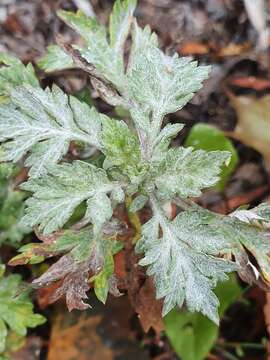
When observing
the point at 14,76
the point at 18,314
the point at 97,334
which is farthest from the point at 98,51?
the point at 97,334

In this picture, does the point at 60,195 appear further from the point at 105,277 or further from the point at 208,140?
the point at 208,140

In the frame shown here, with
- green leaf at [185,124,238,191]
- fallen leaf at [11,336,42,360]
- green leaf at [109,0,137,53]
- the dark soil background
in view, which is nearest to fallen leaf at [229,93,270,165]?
the dark soil background

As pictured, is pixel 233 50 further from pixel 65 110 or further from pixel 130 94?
pixel 65 110

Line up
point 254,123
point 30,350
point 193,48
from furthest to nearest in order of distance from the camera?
point 193,48 → point 254,123 → point 30,350

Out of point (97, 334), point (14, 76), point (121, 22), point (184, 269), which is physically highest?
point (121, 22)

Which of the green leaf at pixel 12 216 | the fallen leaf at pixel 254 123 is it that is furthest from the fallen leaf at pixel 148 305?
the fallen leaf at pixel 254 123

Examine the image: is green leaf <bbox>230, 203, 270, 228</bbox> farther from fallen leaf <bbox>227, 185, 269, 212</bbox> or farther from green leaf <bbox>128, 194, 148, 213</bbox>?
fallen leaf <bbox>227, 185, 269, 212</bbox>

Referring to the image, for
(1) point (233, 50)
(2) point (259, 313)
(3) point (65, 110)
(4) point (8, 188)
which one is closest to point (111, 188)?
(3) point (65, 110)

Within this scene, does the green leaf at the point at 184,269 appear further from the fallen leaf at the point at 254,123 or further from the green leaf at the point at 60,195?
the fallen leaf at the point at 254,123
